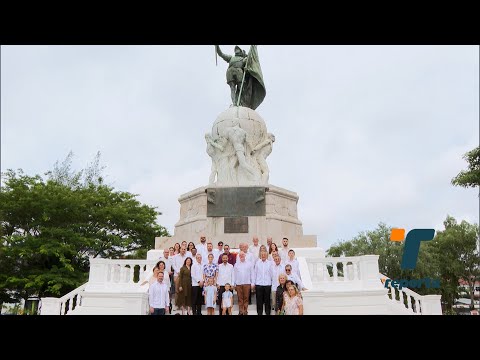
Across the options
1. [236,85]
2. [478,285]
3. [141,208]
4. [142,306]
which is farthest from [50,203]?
[478,285]

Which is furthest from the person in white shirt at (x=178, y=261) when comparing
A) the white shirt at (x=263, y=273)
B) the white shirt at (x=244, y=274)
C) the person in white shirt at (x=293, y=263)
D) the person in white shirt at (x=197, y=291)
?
the person in white shirt at (x=293, y=263)

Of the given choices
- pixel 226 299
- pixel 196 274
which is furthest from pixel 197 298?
pixel 226 299

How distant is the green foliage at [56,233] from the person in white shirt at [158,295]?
11.7 m

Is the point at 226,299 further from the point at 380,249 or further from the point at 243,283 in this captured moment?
the point at 380,249

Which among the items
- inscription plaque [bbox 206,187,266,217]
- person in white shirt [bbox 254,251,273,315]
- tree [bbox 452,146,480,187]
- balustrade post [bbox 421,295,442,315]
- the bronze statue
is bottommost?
balustrade post [bbox 421,295,442,315]

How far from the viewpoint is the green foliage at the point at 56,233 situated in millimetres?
18484

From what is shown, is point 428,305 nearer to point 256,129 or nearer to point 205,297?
point 205,297

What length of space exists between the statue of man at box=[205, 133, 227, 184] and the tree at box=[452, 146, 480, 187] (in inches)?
418

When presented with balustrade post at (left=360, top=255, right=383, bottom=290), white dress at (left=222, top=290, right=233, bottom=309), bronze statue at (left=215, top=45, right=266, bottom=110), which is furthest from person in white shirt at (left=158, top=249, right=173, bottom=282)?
bronze statue at (left=215, top=45, right=266, bottom=110)

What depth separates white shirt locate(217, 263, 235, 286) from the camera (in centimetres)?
831

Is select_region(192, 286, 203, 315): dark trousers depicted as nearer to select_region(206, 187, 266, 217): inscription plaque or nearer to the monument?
the monument

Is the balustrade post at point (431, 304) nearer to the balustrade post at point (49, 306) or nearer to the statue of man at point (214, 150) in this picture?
the balustrade post at point (49, 306)

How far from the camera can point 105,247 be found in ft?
71.9
